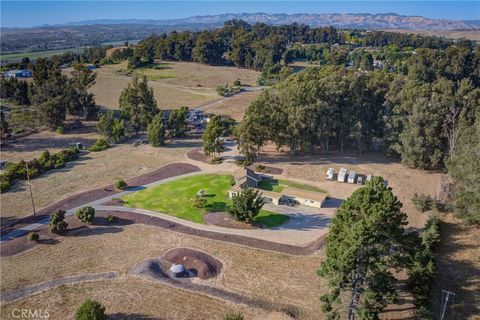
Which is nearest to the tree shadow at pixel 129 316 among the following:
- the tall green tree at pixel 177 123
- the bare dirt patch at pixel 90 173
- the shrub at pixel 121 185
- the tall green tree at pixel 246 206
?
the tall green tree at pixel 246 206

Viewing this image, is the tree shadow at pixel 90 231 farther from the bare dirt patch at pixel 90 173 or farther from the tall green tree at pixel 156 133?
the tall green tree at pixel 156 133

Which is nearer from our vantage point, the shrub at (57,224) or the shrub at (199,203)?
the shrub at (57,224)

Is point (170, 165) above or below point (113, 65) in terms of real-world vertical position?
below

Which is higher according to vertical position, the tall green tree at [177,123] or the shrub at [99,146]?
the tall green tree at [177,123]

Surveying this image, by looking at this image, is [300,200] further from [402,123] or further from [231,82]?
[231,82]

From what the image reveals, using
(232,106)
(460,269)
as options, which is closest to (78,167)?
(232,106)

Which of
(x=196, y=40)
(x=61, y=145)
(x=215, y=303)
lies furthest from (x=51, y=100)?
(x=196, y=40)

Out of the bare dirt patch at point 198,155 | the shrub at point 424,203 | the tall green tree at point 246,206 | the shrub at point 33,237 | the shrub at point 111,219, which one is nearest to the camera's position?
the shrub at point 33,237
